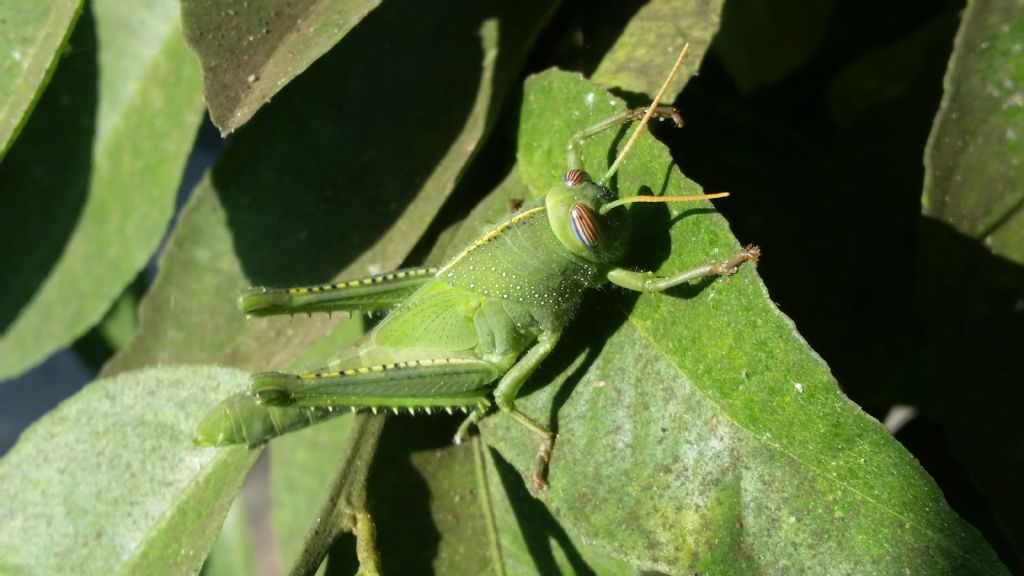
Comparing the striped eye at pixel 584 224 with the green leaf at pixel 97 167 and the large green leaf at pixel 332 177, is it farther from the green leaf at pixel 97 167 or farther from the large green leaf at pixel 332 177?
the green leaf at pixel 97 167

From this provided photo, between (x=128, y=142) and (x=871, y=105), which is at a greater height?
(x=128, y=142)

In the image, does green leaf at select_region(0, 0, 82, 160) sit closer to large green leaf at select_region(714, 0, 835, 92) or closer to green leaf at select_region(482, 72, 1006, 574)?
green leaf at select_region(482, 72, 1006, 574)

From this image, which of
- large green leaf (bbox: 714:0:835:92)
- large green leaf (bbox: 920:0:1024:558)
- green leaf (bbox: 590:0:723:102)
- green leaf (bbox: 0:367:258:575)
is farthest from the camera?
large green leaf (bbox: 714:0:835:92)

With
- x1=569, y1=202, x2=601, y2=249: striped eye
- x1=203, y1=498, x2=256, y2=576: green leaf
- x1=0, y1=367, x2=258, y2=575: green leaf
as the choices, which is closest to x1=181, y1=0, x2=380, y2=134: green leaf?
x1=569, y1=202, x2=601, y2=249: striped eye

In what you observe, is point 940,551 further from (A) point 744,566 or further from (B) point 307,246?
(B) point 307,246

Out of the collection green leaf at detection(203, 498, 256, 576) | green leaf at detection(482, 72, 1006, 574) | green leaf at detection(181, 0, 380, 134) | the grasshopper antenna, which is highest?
green leaf at detection(181, 0, 380, 134)

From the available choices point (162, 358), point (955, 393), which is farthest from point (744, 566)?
point (162, 358)

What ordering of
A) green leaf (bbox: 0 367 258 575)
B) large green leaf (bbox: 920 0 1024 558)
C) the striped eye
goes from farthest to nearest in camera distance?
green leaf (bbox: 0 367 258 575), the striped eye, large green leaf (bbox: 920 0 1024 558)
